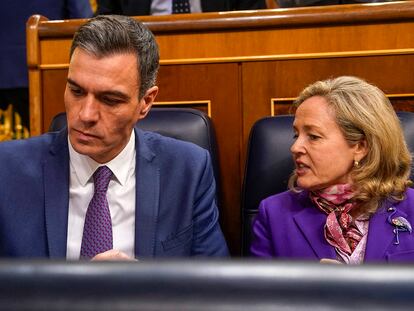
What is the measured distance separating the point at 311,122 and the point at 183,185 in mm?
279

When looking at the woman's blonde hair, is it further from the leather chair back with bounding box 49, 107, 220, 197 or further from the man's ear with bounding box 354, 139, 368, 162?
the leather chair back with bounding box 49, 107, 220, 197

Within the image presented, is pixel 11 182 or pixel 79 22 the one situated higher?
pixel 79 22

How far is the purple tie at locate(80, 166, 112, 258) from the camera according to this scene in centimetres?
92

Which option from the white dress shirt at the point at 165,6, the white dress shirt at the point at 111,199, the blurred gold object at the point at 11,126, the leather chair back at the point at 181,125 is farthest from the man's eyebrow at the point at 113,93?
the blurred gold object at the point at 11,126

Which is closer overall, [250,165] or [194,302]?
[194,302]

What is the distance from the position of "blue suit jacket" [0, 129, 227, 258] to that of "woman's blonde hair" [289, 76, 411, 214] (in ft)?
0.88

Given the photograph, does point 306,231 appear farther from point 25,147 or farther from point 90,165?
point 25,147

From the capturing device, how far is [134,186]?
986 millimetres

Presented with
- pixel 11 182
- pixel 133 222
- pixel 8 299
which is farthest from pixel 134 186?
pixel 8 299

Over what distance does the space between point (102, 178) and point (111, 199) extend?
4cm

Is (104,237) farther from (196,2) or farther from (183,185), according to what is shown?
(196,2)

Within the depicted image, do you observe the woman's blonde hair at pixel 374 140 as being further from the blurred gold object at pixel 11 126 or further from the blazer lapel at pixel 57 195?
the blurred gold object at pixel 11 126

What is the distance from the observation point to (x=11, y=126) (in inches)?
90.8

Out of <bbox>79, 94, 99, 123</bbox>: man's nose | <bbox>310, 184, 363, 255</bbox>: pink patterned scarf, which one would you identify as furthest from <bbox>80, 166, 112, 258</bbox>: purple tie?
<bbox>310, 184, 363, 255</bbox>: pink patterned scarf
